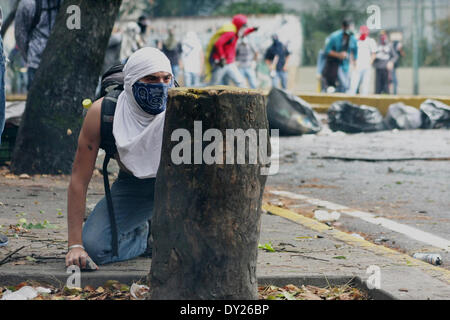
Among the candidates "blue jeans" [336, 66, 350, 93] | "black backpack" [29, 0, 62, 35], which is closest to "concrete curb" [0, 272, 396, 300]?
"black backpack" [29, 0, 62, 35]

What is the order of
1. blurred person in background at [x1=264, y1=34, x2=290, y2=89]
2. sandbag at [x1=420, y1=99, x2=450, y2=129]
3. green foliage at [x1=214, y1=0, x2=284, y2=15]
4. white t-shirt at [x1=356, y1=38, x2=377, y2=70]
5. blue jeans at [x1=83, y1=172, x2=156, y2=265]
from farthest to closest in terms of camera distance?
green foliage at [x1=214, y1=0, x2=284, y2=15]
blurred person in background at [x1=264, y1=34, x2=290, y2=89]
white t-shirt at [x1=356, y1=38, x2=377, y2=70]
sandbag at [x1=420, y1=99, x2=450, y2=129]
blue jeans at [x1=83, y1=172, x2=156, y2=265]

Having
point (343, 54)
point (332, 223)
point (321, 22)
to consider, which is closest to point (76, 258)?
point (332, 223)

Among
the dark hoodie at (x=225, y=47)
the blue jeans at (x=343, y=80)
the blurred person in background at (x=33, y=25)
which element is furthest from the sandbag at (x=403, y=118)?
the blurred person in background at (x=33, y=25)

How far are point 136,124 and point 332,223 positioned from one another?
274 cm

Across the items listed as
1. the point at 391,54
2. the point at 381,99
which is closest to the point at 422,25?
the point at 391,54

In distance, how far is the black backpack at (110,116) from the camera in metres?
4.50

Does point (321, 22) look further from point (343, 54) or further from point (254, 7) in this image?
point (343, 54)

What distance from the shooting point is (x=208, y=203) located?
364cm

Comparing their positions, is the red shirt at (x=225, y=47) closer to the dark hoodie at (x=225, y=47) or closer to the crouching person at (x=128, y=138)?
→ the dark hoodie at (x=225, y=47)

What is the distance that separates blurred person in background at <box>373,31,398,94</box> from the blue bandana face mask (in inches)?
777

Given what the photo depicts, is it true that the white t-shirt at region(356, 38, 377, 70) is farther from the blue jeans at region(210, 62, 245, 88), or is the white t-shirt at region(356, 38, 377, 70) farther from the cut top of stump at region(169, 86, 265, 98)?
the cut top of stump at region(169, 86, 265, 98)

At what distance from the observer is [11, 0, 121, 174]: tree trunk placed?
8.23 m
